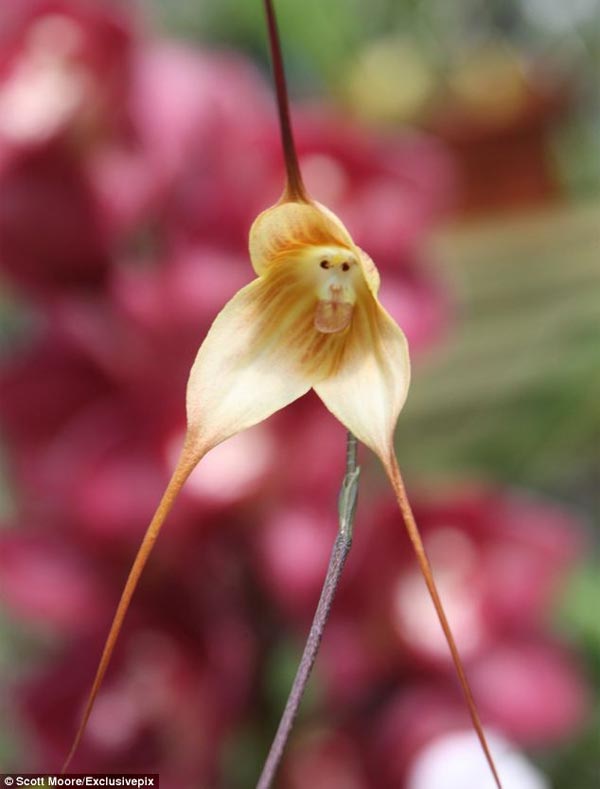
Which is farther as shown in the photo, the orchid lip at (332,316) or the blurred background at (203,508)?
the blurred background at (203,508)

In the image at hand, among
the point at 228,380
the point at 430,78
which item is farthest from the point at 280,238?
the point at 430,78

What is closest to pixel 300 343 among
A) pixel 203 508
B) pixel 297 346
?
pixel 297 346

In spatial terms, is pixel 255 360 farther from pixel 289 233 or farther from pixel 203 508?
pixel 203 508

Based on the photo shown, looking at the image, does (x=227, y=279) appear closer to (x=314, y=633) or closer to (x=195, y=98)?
(x=195, y=98)

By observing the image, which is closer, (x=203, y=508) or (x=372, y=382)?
(x=372, y=382)

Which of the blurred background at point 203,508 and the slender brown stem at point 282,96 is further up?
the blurred background at point 203,508

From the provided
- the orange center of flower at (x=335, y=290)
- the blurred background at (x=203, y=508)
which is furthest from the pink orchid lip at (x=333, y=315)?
the blurred background at (x=203, y=508)

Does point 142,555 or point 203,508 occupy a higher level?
point 203,508

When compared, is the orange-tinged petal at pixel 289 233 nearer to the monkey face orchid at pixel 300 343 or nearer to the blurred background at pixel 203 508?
the monkey face orchid at pixel 300 343
